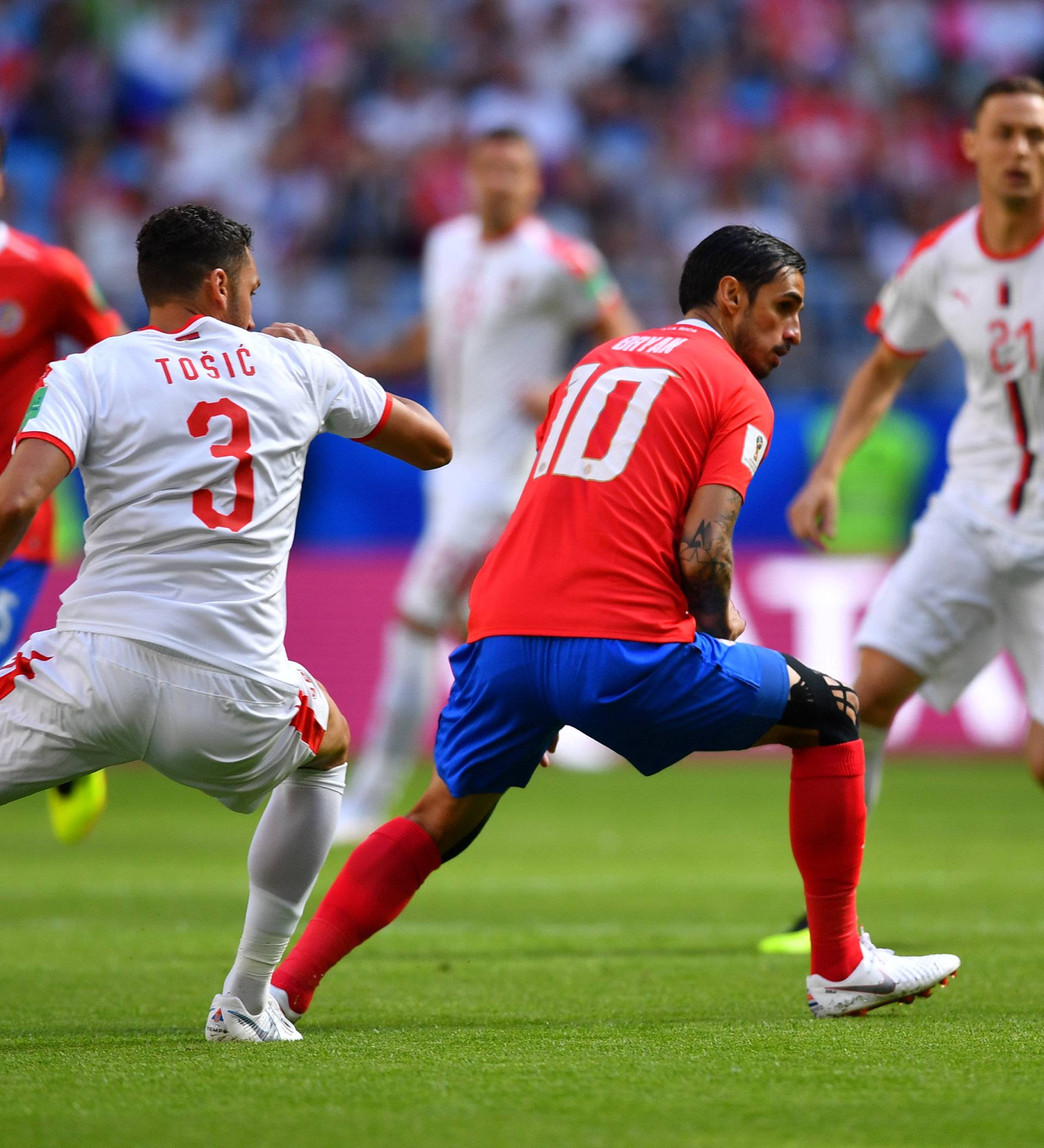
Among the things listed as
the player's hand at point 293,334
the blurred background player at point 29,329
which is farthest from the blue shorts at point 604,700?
the blurred background player at point 29,329

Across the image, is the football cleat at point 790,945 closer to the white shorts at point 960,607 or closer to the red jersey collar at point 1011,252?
the white shorts at point 960,607

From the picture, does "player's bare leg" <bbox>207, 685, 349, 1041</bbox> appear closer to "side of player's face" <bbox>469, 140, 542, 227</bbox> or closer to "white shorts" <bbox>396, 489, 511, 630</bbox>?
"white shorts" <bbox>396, 489, 511, 630</bbox>

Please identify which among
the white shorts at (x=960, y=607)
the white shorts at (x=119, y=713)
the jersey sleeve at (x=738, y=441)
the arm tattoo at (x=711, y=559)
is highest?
the jersey sleeve at (x=738, y=441)

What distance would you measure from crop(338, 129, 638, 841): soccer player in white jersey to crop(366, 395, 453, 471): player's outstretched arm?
4662 mm

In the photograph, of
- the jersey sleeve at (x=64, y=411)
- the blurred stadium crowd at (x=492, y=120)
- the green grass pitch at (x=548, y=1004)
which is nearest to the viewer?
the green grass pitch at (x=548, y=1004)

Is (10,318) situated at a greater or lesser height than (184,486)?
greater

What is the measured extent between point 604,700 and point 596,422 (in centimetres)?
64

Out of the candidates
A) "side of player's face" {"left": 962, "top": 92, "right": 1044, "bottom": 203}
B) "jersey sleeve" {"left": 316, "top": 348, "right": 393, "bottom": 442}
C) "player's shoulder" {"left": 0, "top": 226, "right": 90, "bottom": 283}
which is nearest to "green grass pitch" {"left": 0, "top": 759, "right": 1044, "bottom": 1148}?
A: "jersey sleeve" {"left": 316, "top": 348, "right": 393, "bottom": 442}

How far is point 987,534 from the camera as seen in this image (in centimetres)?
580

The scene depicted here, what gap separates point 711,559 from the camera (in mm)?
3984

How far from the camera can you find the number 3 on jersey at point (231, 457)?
12.6ft

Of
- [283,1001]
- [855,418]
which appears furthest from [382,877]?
[855,418]

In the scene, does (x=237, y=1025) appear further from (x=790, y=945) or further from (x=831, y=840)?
(x=790, y=945)

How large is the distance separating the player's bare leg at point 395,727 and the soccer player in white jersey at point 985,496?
3329 millimetres
